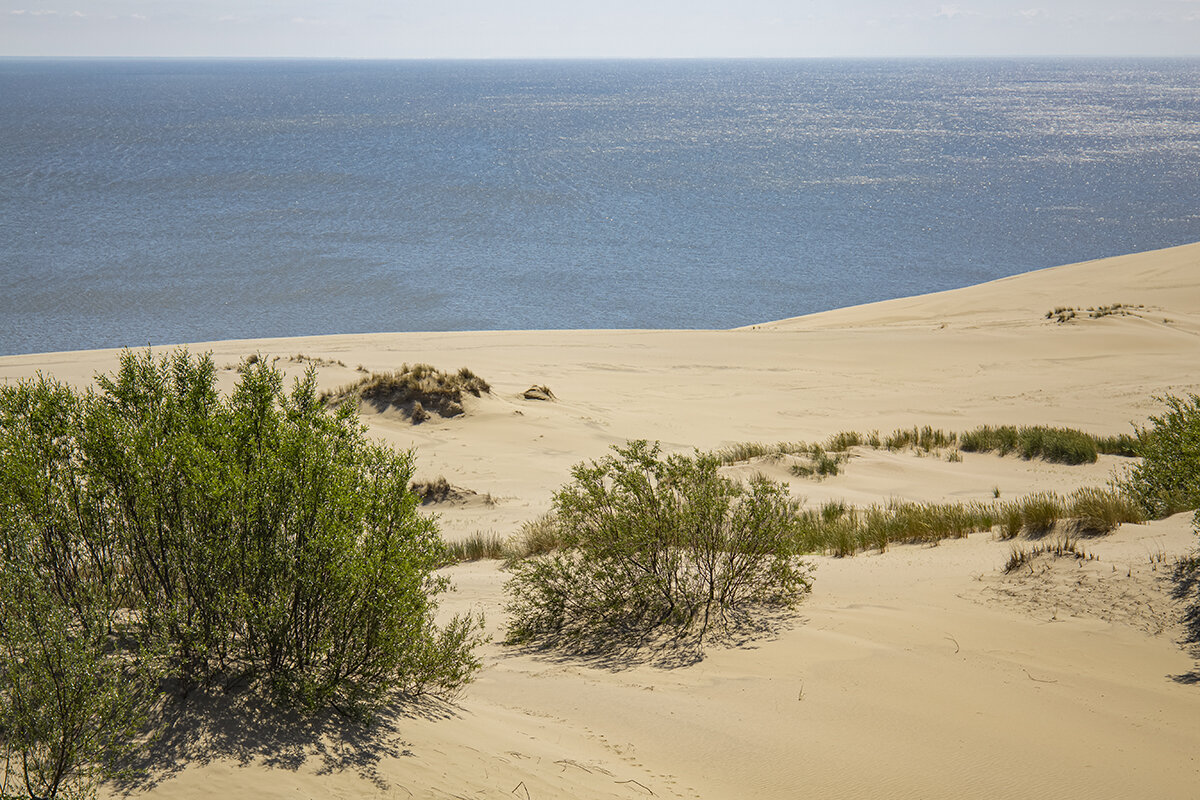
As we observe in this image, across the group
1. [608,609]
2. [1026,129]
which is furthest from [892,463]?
[1026,129]

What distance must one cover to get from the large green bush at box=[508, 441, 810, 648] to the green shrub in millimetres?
3935

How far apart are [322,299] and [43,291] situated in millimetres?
12451

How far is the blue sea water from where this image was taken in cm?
3594

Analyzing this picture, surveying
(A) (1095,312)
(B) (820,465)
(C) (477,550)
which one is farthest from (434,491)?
(A) (1095,312)

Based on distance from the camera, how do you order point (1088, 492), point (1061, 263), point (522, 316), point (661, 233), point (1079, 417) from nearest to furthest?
point (1088, 492), point (1079, 417), point (522, 316), point (1061, 263), point (661, 233)

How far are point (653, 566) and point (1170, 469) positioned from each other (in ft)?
18.4

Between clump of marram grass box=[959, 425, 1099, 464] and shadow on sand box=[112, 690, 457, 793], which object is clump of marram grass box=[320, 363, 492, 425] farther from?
shadow on sand box=[112, 690, 457, 793]

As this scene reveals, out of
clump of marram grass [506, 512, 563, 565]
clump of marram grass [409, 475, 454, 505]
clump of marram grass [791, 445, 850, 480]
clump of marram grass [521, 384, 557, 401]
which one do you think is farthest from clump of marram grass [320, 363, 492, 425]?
clump of marram grass [791, 445, 850, 480]

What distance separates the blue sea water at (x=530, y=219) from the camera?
35.9 metres

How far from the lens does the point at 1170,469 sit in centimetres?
820

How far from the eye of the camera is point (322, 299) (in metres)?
36.4

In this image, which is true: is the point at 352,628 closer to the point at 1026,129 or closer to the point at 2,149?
the point at 2,149

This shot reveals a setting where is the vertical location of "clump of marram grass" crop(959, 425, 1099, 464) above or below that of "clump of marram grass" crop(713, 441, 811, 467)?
above

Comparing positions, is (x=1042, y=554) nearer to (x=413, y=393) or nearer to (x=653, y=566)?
(x=653, y=566)
